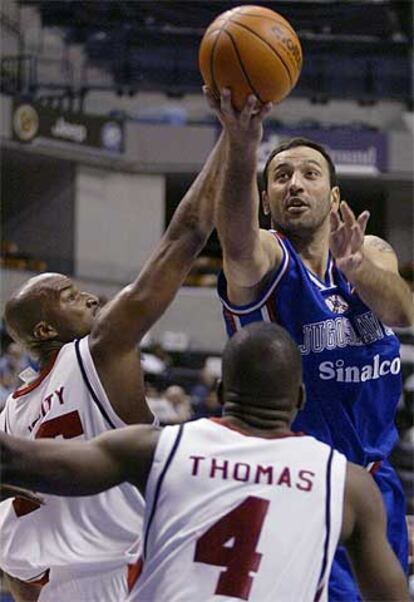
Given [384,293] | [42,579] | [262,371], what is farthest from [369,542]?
[42,579]

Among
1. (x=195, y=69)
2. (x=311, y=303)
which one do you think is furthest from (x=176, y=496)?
(x=195, y=69)

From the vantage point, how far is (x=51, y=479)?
8.08 feet

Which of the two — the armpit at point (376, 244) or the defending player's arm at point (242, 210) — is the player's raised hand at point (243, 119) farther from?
the armpit at point (376, 244)

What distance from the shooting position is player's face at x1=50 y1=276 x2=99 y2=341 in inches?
154

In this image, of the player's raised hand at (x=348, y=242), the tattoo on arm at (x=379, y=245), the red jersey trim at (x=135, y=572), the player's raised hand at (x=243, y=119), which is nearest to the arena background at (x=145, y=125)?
the tattoo on arm at (x=379, y=245)

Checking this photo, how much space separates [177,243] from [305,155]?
0.82m

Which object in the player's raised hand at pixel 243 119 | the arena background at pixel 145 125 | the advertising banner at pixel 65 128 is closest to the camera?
the player's raised hand at pixel 243 119

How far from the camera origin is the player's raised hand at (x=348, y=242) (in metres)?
3.51

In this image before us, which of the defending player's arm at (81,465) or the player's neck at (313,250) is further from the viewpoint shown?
the player's neck at (313,250)

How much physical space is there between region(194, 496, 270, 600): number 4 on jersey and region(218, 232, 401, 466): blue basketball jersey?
1257mm

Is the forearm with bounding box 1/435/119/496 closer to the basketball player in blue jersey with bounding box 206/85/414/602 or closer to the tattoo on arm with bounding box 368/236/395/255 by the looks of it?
the basketball player in blue jersey with bounding box 206/85/414/602

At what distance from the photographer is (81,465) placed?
246cm

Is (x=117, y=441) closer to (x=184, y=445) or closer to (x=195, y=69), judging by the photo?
(x=184, y=445)

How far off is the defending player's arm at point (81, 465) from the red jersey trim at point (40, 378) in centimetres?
137
